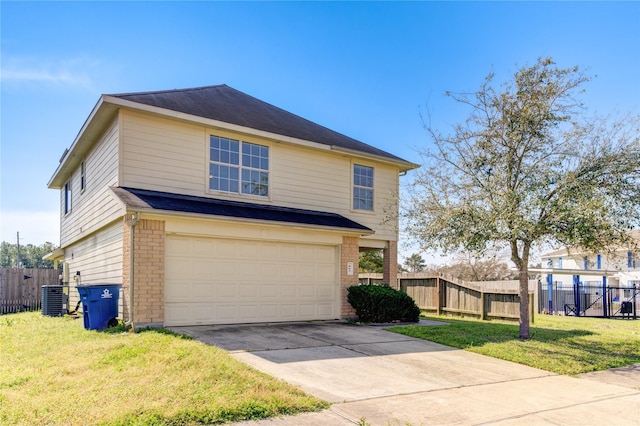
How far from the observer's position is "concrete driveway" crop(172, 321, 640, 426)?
5578mm

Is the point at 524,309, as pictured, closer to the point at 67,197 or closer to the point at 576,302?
the point at 576,302

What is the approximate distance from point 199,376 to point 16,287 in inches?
690

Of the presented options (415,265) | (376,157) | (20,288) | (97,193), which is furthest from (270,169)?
(415,265)

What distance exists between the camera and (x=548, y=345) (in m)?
10.6

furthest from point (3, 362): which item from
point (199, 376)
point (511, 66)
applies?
point (511, 66)

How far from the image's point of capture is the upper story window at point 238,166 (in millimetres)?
12951

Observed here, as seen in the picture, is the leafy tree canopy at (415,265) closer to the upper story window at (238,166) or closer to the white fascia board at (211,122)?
the white fascia board at (211,122)

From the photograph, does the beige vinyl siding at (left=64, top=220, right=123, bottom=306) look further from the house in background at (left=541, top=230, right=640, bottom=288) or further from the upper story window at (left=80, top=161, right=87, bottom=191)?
the house in background at (left=541, top=230, right=640, bottom=288)

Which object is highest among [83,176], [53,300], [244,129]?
[244,129]

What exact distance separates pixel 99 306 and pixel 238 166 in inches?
198

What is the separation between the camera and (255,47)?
14055 millimetres

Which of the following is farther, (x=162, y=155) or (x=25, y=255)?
(x=25, y=255)

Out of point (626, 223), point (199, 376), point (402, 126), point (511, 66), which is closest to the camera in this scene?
point (199, 376)

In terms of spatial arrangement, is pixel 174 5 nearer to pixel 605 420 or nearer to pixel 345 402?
pixel 345 402
